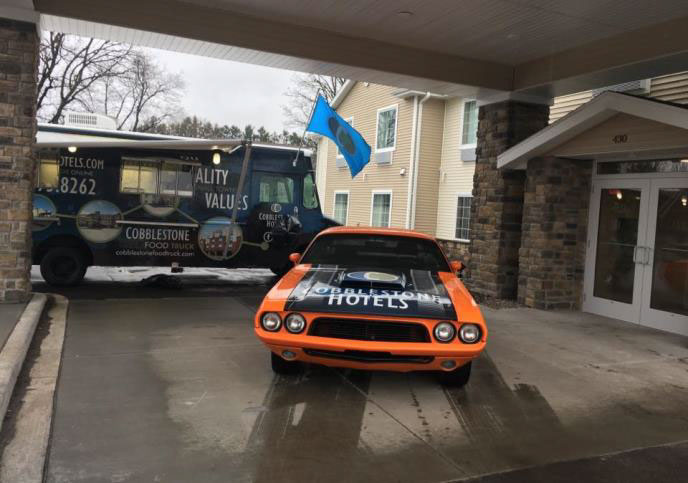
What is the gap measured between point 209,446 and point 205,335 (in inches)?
127

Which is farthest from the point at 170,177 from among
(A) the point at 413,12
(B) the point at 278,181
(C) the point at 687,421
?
(C) the point at 687,421

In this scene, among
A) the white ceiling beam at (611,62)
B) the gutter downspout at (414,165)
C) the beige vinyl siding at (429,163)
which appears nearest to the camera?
the white ceiling beam at (611,62)

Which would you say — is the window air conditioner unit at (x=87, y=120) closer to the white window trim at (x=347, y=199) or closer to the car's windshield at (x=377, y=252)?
the car's windshield at (x=377, y=252)

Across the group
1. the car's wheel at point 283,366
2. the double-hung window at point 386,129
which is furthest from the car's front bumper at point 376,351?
the double-hung window at point 386,129

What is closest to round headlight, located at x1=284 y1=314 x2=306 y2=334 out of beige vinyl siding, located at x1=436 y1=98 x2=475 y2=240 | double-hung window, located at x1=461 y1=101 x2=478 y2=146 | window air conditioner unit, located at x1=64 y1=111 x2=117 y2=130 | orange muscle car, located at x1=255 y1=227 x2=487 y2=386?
orange muscle car, located at x1=255 y1=227 x2=487 y2=386

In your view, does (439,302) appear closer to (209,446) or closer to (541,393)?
(541,393)

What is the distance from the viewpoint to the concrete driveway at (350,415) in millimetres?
3594

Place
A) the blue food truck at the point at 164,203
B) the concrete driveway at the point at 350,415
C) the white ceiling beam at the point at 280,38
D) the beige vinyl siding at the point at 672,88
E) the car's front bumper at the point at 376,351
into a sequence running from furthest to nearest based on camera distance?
the beige vinyl siding at the point at 672,88
the blue food truck at the point at 164,203
the white ceiling beam at the point at 280,38
the car's front bumper at the point at 376,351
the concrete driveway at the point at 350,415

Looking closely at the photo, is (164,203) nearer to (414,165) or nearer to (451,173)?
(414,165)

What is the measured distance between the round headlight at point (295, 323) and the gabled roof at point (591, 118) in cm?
539

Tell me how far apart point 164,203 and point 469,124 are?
10670mm

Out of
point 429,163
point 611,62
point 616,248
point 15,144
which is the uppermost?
point 611,62

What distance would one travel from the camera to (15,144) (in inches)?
289

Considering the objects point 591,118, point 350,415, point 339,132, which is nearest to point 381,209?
point 339,132
